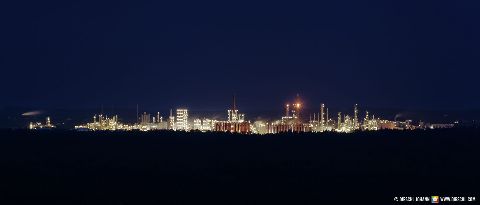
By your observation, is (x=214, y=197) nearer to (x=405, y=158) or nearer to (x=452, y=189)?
(x=452, y=189)

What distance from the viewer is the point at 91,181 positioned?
2877 centimetres

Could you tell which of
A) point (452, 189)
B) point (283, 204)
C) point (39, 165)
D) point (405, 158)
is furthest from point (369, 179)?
point (39, 165)

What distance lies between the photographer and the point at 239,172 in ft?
103

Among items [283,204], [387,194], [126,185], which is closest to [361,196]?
[387,194]

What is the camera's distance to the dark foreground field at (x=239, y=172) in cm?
2500

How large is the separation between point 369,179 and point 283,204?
20.9 feet

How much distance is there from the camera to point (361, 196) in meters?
24.7

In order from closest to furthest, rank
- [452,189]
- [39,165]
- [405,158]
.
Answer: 1. [452,189]
2. [39,165]
3. [405,158]

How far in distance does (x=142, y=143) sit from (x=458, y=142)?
1996 centimetres

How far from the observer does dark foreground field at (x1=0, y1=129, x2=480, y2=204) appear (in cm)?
2500

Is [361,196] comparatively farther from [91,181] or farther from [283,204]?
[91,181]

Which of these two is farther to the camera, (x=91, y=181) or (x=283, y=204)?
(x=91, y=181)

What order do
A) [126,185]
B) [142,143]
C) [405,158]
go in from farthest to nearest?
[142,143], [405,158], [126,185]

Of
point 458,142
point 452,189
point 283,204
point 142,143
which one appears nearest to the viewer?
point 283,204
